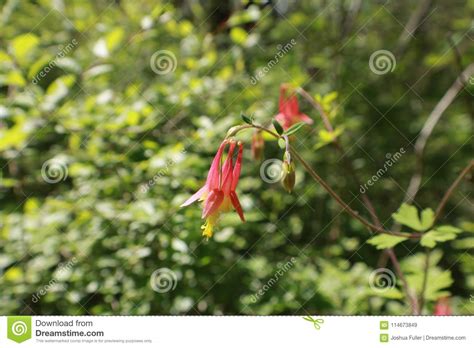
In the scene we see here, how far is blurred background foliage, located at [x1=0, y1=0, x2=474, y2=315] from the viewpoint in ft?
6.94

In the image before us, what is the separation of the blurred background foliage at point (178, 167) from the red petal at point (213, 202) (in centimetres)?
56

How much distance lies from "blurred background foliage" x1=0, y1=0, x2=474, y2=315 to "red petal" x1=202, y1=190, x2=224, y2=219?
561 mm

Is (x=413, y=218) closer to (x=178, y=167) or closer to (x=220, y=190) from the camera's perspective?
(x=220, y=190)

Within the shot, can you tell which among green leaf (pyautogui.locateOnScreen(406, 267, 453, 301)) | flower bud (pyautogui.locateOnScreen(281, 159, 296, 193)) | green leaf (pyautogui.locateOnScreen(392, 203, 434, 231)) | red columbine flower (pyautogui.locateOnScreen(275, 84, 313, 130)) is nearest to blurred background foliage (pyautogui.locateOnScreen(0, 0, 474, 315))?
green leaf (pyautogui.locateOnScreen(406, 267, 453, 301))

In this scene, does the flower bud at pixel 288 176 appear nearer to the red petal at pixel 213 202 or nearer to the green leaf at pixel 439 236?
the red petal at pixel 213 202

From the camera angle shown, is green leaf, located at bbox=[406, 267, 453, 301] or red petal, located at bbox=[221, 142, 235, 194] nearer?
red petal, located at bbox=[221, 142, 235, 194]

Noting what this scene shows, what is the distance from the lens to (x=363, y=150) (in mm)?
3385

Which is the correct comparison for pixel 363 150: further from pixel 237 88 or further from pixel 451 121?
pixel 237 88

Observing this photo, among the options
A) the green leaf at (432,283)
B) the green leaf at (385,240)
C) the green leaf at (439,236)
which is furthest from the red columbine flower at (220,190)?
the green leaf at (432,283)

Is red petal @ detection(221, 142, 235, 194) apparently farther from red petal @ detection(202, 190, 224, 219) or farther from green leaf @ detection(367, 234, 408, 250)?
green leaf @ detection(367, 234, 408, 250)

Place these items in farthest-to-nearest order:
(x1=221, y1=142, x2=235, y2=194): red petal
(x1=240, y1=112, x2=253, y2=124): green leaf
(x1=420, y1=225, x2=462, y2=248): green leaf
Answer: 1. (x1=420, y1=225, x2=462, y2=248): green leaf
2. (x1=221, y1=142, x2=235, y2=194): red petal
3. (x1=240, y1=112, x2=253, y2=124): green leaf

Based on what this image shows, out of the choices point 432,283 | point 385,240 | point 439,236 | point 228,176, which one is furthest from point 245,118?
point 432,283
